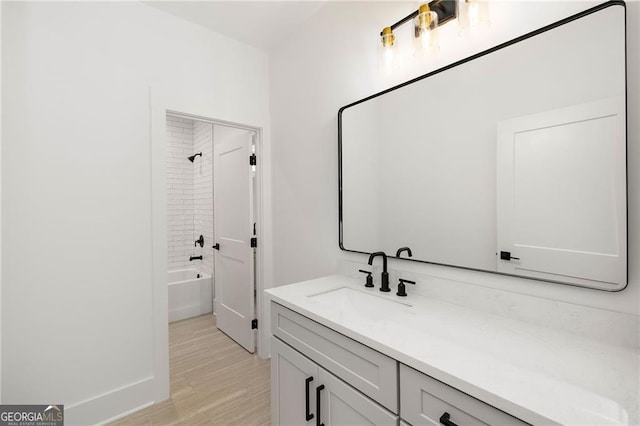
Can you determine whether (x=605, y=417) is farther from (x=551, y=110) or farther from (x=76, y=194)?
(x=76, y=194)

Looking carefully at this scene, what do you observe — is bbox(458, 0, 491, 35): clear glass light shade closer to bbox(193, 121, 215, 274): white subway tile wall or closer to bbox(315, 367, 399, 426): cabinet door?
bbox(315, 367, 399, 426): cabinet door

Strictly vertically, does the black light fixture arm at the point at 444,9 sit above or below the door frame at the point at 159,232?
above

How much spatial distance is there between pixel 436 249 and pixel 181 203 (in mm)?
3716

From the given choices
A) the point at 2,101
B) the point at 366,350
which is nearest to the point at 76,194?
the point at 2,101

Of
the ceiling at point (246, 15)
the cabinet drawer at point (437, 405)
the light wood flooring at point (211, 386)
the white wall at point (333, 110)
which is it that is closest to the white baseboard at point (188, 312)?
the light wood flooring at point (211, 386)

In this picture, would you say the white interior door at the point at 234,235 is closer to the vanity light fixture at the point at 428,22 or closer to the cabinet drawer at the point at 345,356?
the cabinet drawer at the point at 345,356

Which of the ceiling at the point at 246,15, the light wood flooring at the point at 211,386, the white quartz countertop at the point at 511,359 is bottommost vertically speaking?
the light wood flooring at the point at 211,386

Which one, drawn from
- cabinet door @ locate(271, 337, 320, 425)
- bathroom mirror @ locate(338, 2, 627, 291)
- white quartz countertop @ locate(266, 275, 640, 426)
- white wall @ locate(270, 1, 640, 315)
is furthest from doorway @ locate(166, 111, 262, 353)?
white quartz countertop @ locate(266, 275, 640, 426)

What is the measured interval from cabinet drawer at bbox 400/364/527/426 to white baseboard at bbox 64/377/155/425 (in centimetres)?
186

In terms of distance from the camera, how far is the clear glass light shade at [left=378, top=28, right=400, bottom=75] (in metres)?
1.52

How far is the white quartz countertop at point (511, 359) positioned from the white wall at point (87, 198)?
4.51 ft

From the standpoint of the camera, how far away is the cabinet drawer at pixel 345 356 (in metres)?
0.95

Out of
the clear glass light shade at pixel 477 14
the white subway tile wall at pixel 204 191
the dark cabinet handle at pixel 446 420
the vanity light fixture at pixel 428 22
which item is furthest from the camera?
the white subway tile wall at pixel 204 191

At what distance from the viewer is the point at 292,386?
1.38 meters
